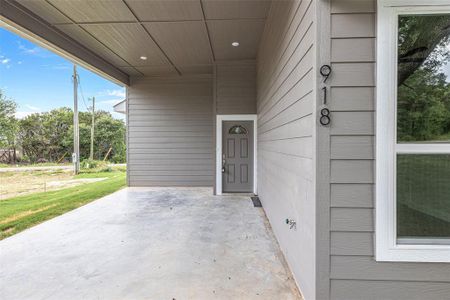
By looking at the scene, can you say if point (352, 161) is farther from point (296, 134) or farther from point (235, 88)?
point (235, 88)

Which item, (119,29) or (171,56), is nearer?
(119,29)

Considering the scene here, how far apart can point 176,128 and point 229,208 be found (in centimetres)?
309

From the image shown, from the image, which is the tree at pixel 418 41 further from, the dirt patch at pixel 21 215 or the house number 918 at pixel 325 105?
the dirt patch at pixel 21 215

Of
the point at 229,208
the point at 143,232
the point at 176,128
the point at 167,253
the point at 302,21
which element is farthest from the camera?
the point at 176,128

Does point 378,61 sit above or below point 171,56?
below

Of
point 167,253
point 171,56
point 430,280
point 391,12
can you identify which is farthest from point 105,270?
point 171,56

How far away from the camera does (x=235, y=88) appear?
5.65 m

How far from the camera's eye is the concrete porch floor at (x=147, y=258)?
2.03 meters

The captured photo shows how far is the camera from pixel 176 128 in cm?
674

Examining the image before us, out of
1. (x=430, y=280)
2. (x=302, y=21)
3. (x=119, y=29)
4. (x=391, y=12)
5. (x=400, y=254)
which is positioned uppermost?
(x=119, y=29)

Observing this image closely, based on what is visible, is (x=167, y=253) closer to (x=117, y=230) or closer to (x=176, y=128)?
(x=117, y=230)

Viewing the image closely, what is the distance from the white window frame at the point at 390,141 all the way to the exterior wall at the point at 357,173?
4 cm

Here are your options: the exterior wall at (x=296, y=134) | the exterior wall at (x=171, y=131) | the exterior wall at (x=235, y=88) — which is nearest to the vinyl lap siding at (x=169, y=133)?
the exterior wall at (x=171, y=131)

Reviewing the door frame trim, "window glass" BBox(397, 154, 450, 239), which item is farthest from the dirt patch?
"window glass" BBox(397, 154, 450, 239)
